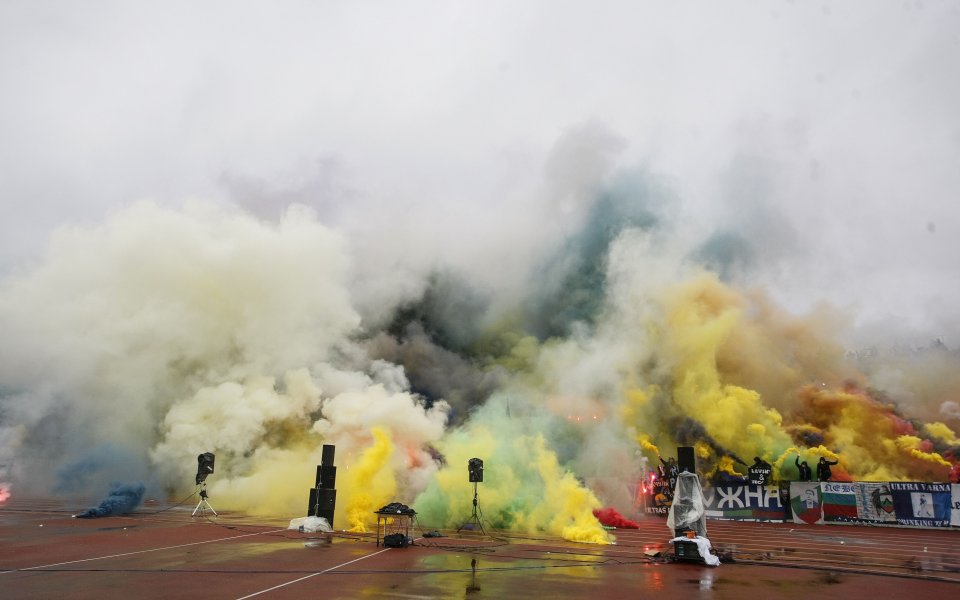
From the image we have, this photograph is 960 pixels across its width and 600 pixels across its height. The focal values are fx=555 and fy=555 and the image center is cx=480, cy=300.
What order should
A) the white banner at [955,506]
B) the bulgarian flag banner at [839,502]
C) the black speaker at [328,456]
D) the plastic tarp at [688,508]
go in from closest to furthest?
1. the plastic tarp at [688,508]
2. the black speaker at [328,456]
3. the white banner at [955,506]
4. the bulgarian flag banner at [839,502]

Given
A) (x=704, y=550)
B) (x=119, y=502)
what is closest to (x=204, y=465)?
(x=119, y=502)

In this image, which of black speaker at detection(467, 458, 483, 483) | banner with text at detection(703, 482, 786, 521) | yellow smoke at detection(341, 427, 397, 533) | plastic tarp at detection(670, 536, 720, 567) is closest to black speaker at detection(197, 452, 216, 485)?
yellow smoke at detection(341, 427, 397, 533)

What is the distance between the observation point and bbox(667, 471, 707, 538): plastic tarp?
1521cm

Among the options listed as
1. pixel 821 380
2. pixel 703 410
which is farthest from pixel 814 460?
pixel 821 380

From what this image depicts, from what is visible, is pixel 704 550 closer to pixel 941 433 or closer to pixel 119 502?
pixel 119 502

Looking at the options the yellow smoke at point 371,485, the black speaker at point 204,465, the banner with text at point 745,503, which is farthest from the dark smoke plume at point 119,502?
the banner with text at point 745,503

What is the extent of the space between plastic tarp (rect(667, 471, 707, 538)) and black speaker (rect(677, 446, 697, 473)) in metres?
0.54

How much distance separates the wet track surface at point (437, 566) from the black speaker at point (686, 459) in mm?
2460

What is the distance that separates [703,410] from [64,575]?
3916 centimetres

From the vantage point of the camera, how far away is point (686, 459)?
53.7 feet

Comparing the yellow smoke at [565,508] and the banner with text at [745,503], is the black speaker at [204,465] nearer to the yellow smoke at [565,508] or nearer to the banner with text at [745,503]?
the yellow smoke at [565,508]

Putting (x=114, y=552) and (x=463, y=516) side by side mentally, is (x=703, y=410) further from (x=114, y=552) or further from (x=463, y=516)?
(x=114, y=552)

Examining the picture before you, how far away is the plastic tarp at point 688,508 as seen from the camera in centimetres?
1521

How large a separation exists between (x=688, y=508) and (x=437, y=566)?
6.99 meters
